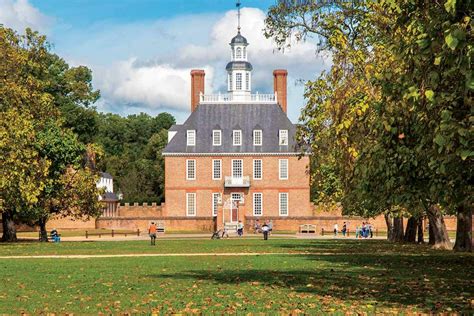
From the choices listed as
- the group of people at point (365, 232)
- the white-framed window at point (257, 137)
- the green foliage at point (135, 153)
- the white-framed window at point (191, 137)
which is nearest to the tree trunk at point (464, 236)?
the group of people at point (365, 232)

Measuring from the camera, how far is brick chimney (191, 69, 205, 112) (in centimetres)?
8462

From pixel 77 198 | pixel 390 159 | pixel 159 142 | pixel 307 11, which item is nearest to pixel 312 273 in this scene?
pixel 390 159

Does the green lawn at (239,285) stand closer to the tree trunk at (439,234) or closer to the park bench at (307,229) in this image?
the tree trunk at (439,234)

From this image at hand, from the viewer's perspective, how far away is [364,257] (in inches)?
1126

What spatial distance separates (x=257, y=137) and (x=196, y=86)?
9.15 m

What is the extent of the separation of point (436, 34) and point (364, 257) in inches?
667

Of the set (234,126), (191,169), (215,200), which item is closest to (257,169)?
(234,126)

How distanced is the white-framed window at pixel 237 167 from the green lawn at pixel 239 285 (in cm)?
5323

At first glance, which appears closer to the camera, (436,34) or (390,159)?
(436,34)

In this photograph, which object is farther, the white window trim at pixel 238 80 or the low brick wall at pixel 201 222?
the white window trim at pixel 238 80

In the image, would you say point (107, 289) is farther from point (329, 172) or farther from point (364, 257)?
point (329, 172)

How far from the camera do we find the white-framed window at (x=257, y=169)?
80.2m

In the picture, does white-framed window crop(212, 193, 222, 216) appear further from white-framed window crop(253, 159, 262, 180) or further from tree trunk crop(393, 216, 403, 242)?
tree trunk crop(393, 216, 403, 242)

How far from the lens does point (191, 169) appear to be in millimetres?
80312
